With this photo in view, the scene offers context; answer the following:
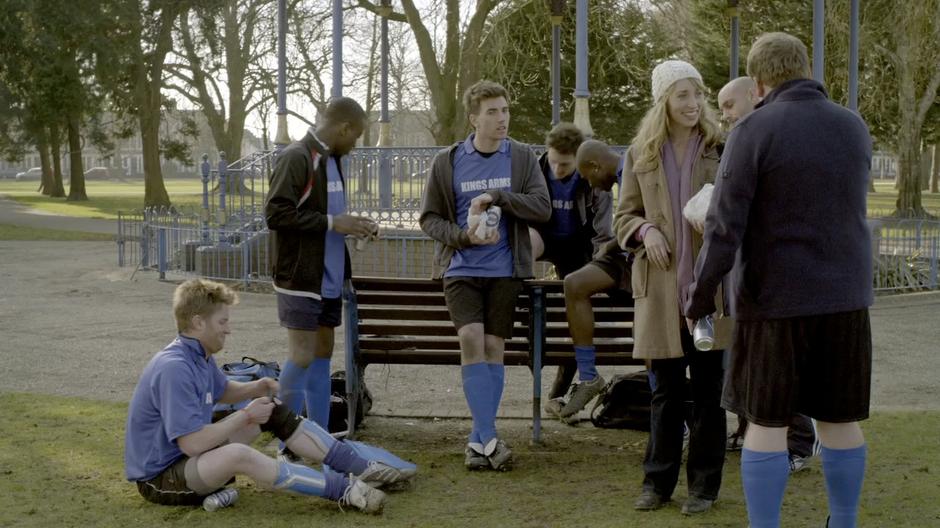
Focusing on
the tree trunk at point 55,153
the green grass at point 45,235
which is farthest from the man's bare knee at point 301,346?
the tree trunk at point 55,153

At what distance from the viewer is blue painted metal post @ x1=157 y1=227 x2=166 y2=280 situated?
1628 cm

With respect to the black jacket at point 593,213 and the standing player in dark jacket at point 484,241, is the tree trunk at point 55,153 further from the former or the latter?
the standing player in dark jacket at point 484,241

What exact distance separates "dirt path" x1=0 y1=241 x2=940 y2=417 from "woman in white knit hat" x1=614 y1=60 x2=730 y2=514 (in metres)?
2.21

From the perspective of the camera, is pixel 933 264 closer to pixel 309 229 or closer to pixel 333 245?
pixel 333 245

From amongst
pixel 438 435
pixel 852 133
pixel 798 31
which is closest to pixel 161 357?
pixel 438 435

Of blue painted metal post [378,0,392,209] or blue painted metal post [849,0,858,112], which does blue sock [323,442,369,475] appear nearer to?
blue painted metal post [378,0,392,209]

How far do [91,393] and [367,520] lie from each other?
11.8 feet

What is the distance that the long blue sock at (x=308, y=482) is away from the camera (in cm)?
485

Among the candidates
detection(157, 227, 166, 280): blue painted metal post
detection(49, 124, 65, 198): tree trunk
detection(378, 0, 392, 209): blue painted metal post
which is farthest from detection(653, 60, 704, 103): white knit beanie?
detection(49, 124, 65, 198): tree trunk

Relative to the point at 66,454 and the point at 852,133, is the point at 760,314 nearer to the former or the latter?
the point at 852,133

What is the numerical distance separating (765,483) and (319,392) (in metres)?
2.61

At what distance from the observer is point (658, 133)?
4.84 m

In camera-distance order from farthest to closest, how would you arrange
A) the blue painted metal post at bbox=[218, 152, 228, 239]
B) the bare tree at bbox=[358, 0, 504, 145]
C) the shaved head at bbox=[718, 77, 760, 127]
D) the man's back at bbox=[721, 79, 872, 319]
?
the bare tree at bbox=[358, 0, 504, 145] < the blue painted metal post at bbox=[218, 152, 228, 239] < the shaved head at bbox=[718, 77, 760, 127] < the man's back at bbox=[721, 79, 872, 319]

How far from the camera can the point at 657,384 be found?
197 inches
